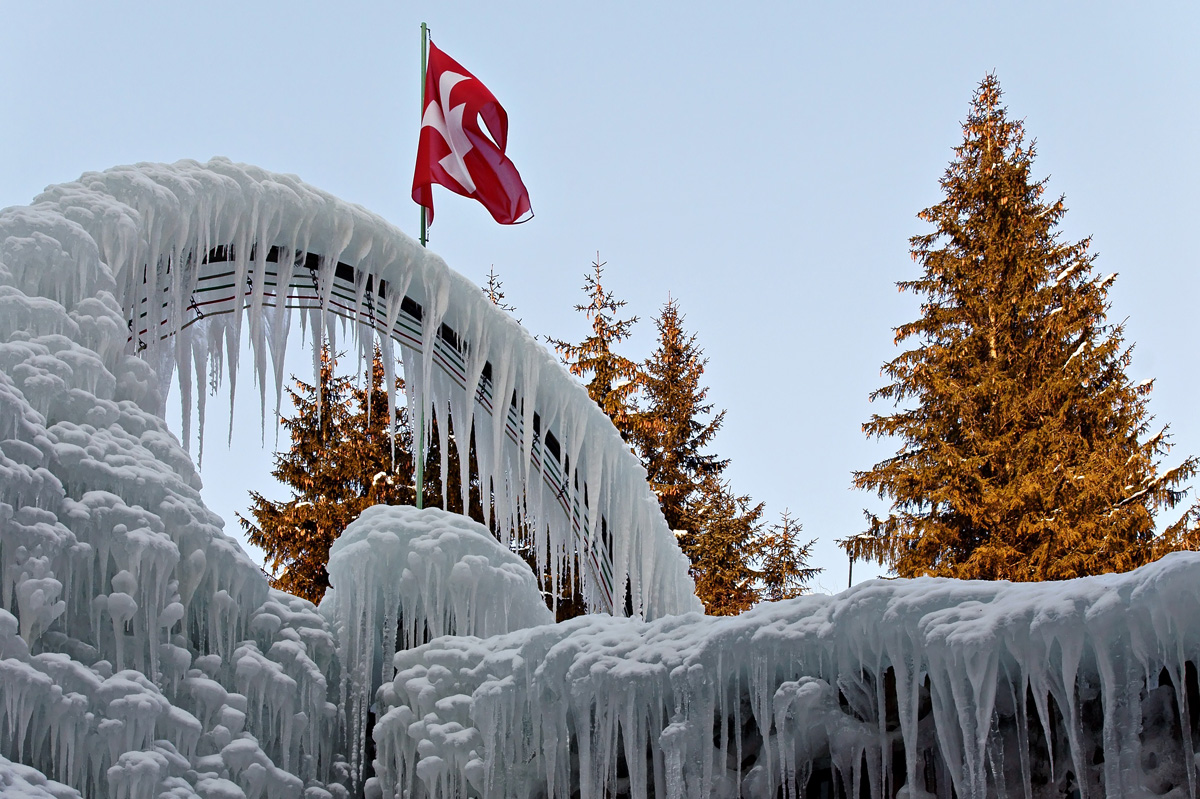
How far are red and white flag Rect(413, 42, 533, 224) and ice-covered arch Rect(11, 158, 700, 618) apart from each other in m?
2.36

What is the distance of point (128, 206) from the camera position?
556 cm

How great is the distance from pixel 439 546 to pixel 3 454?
2105 millimetres

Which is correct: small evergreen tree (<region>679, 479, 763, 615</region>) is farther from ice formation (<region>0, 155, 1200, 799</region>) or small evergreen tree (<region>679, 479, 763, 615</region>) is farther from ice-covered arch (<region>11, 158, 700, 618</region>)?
ice formation (<region>0, 155, 1200, 799</region>)

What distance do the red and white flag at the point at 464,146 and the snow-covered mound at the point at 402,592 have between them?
417 centimetres

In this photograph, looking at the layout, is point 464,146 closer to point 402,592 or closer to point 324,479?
point 402,592

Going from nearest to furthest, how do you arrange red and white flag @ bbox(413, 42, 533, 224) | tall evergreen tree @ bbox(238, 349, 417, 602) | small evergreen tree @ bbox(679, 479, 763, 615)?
red and white flag @ bbox(413, 42, 533, 224) → tall evergreen tree @ bbox(238, 349, 417, 602) → small evergreen tree @ bbox(679, 479, 763, 615)

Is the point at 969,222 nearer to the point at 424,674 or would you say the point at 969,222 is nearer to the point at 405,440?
the point at 405,440

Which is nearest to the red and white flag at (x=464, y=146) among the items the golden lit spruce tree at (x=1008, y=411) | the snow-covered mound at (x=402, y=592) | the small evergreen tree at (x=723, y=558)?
the snow-covered mound at (x=402, y=592)

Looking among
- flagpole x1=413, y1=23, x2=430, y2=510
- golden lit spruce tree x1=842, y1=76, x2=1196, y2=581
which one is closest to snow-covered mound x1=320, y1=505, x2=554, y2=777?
flagpole x1=413, y1=23, x2=430, y2=510

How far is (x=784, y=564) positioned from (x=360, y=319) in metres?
15.1

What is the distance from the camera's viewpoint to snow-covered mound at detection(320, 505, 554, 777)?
5598 millimetres

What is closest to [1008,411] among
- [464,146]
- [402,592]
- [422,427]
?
[464,146]

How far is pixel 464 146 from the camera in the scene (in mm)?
9359

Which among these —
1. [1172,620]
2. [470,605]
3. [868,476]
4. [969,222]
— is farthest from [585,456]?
[969,222]
